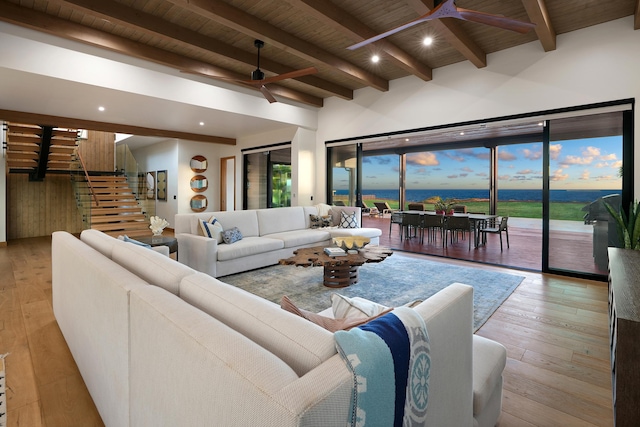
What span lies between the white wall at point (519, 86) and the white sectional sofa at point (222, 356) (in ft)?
14.0

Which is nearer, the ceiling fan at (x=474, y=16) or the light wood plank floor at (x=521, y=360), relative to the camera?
the light wood plank floor at (x=521, y=360)

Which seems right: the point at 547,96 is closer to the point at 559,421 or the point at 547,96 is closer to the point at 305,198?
the point at 559,421

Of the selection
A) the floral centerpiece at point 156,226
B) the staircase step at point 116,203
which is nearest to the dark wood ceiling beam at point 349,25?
the floral centerpiece at point 156,226

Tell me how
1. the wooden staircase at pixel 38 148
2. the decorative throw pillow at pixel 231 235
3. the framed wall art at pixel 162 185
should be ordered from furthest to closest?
the framed wall art at pixel 162 185, the wooden staircase at pixel 38 148, the decorative throw pillow at pixel 231 235

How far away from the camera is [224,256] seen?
4277mm

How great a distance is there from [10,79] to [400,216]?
7049mm

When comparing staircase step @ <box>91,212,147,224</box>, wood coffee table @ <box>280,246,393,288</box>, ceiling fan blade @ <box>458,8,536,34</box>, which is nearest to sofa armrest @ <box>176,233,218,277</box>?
wood coffee table @ <box>280,246,393,288</box>

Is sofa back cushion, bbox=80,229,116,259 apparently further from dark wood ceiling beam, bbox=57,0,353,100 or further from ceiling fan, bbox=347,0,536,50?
ceiling fan, bbox=347,0,536,50

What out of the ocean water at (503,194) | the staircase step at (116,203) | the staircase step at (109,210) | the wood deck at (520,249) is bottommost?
the wood deck at (520,249)

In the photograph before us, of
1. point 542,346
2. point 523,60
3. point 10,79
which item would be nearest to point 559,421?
point 542,346

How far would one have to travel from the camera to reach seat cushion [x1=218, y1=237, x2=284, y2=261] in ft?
14.1

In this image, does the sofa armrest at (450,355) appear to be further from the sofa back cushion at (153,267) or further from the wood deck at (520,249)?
the wood deck at (520,249)

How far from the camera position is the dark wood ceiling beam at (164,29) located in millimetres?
3477

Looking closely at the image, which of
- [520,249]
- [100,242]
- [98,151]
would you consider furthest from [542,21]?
[98,151]
